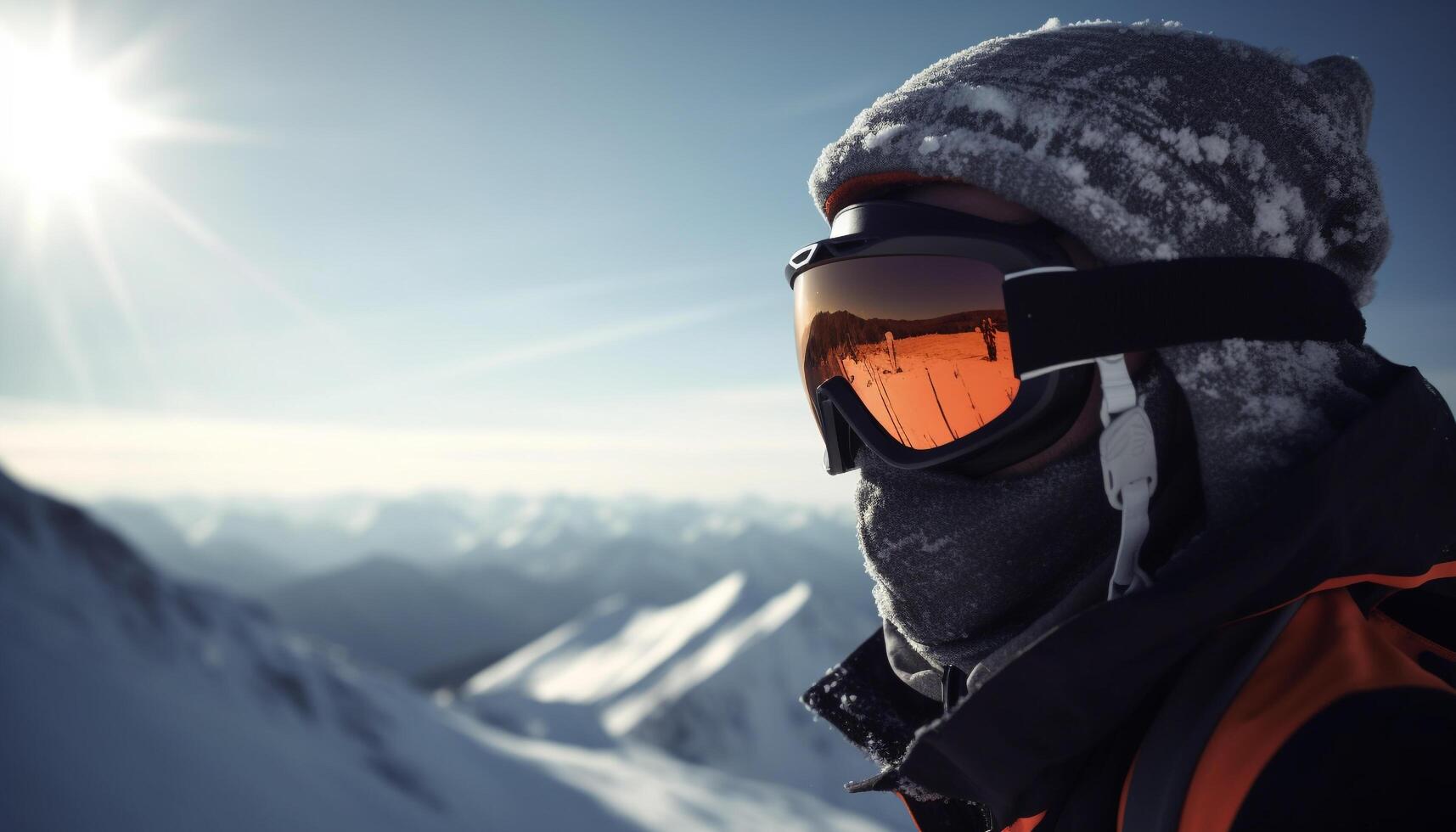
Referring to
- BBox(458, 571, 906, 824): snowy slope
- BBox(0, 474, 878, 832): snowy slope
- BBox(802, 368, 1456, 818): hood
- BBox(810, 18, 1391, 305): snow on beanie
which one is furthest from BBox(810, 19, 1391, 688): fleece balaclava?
BBox(458, 571, 906, 824): snowy slope

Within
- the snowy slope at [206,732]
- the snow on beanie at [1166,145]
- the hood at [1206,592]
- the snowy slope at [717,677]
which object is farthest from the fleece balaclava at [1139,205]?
the snowy slope at [717,677]

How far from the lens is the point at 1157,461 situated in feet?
4.55

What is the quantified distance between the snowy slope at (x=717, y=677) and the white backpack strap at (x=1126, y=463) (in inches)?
2262

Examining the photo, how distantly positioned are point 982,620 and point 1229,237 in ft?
3.18

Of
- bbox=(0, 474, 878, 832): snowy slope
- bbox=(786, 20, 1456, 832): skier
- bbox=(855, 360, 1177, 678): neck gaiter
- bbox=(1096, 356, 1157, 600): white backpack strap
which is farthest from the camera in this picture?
bbox=(0, 474, 878, 832): snowy slope

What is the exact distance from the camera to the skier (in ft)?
3.40

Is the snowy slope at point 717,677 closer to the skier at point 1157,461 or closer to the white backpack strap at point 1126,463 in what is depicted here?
the skier at point 1157,461

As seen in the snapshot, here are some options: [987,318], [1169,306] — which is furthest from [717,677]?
[1169,306]

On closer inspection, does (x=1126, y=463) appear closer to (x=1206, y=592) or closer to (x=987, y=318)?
(x=1206, y=592)

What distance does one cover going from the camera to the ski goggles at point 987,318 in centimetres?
135


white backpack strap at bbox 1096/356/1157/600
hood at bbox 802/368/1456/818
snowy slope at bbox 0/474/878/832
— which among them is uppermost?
snowy slope at bbox 0/474/878/832

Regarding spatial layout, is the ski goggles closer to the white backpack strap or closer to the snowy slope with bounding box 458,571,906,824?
the white backpack strap

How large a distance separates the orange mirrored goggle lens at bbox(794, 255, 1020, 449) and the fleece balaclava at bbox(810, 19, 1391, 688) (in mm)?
166

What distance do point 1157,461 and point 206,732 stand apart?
1679 centimetres
